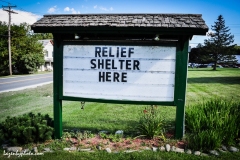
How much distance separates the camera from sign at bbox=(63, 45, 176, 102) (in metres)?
4.73

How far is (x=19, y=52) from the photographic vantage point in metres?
35.9

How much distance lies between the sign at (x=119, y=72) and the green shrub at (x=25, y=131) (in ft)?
A: 3.23

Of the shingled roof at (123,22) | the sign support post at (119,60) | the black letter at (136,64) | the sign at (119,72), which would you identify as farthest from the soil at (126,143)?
the shingled roof at (123,22)

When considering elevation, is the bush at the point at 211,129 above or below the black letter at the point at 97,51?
below

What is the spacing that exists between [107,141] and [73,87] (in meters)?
1.66

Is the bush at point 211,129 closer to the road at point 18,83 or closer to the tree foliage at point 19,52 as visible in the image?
the road at point 18,83

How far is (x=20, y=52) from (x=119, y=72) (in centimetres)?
3675

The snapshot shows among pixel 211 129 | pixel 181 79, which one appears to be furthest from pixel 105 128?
pixel 211 129

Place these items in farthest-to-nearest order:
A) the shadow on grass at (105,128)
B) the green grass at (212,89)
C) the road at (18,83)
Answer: the road at (18,83), the green grass at (212,89), the shadow on grass at (105,128)

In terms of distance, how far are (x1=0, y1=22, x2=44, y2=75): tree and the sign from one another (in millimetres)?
34546

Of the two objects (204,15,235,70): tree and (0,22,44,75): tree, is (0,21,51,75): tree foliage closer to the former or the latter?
(0,22,44,75): tree

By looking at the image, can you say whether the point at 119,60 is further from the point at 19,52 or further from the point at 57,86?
the point at 19,52

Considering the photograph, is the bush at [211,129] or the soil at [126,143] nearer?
the bush at [211,129]

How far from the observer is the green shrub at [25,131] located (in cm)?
445
